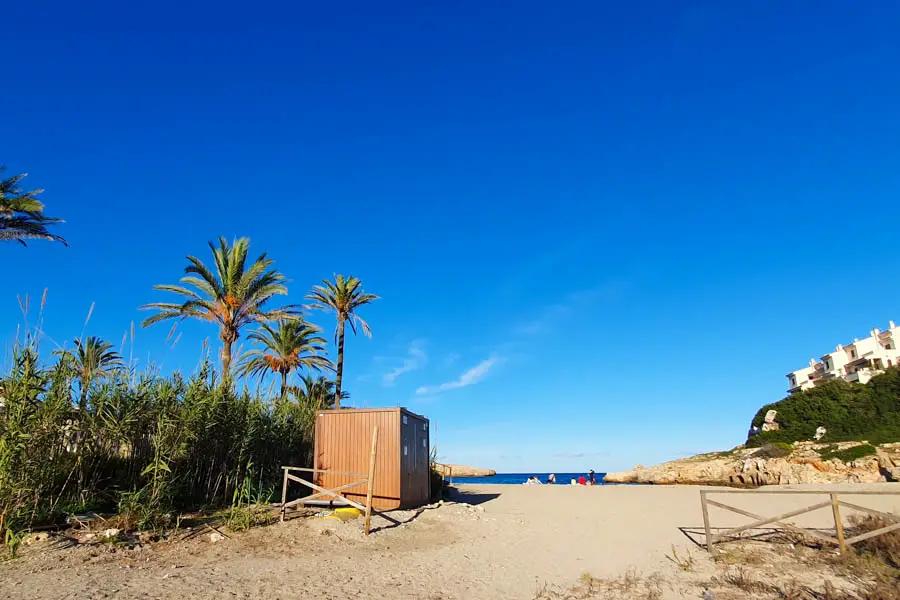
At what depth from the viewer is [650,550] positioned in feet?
36.7

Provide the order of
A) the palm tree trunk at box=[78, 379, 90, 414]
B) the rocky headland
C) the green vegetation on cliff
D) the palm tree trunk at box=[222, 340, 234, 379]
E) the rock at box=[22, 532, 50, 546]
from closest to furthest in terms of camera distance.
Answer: the rock at box=[22, 532, 50, 546]
the palm tree trunk at box=[78, 379, 90, 414]
the palm tree trunk at box=[222, 340, 234, 379]
the rocky headland
the green vegetation on cliff

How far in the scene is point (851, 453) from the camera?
3491 cm

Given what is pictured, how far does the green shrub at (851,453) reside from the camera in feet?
112

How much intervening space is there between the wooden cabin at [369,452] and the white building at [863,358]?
62315 millimetres

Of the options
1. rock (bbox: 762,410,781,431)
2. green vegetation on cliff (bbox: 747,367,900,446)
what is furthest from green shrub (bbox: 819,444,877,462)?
rock (bbox: 762,410,781,431)

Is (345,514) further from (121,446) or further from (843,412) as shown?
(843,412)

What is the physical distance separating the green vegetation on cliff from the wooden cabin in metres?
40.3

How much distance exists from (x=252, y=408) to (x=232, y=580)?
24.2 feet

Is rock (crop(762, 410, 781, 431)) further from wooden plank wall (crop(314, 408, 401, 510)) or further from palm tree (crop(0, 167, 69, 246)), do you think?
palm tree (crop(0, 167, 69, 246))

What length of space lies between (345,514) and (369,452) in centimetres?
249

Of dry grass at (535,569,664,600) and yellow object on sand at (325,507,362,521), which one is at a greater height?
yellow object on sand at (325,507,362,521)

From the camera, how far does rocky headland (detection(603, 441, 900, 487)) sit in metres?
32.4

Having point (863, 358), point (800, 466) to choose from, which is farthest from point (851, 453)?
point (863, 358)

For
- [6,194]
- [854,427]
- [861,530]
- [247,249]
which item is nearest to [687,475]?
[854,427]
